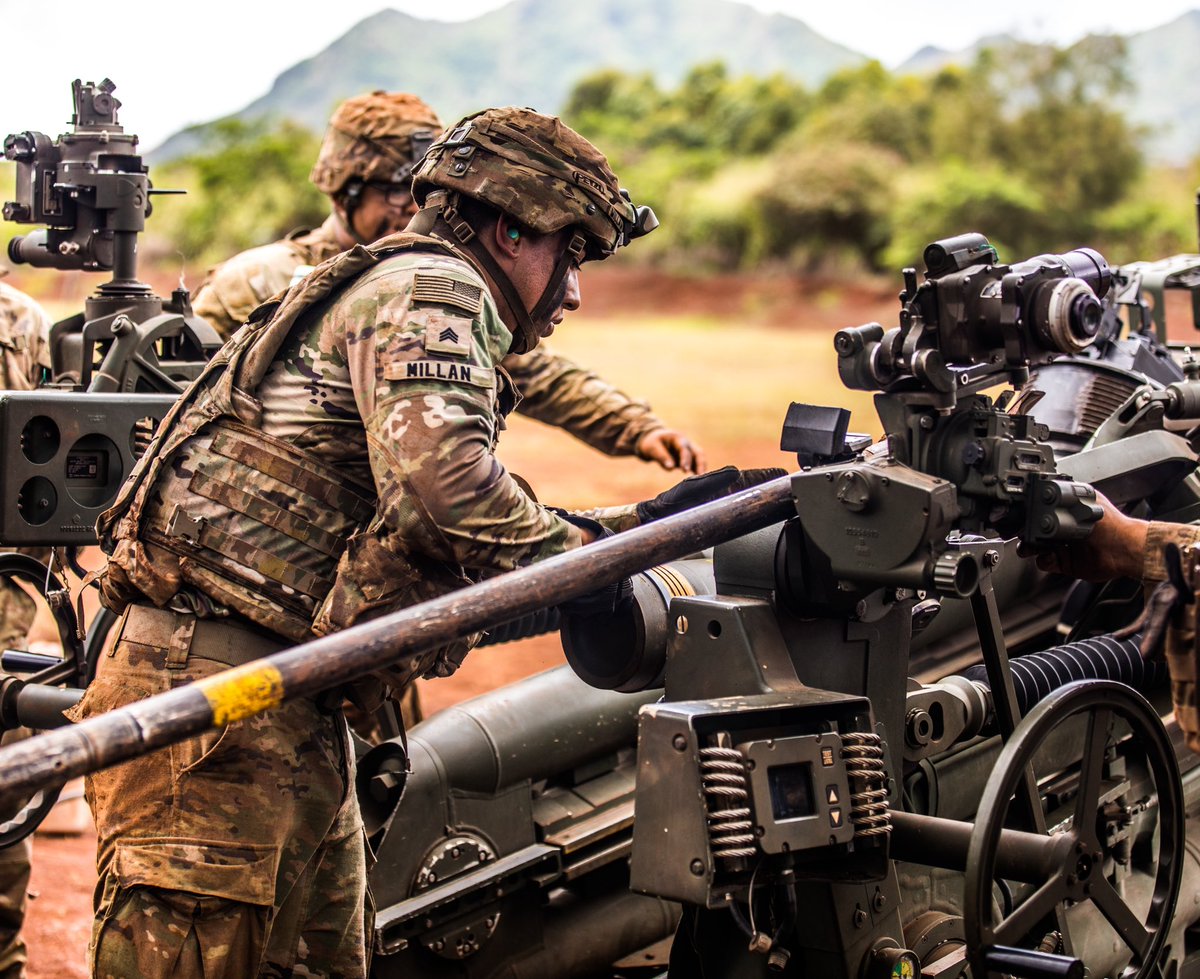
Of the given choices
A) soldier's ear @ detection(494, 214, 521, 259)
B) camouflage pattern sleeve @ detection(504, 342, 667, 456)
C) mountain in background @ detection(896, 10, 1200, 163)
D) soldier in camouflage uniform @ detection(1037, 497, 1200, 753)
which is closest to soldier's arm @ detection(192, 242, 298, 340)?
camouflage pattern sleeve @ detection(504, 342, 667, 456)

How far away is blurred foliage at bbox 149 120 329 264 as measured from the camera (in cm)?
2250

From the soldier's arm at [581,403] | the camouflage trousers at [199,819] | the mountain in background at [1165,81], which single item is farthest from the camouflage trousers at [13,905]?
the mountain in background at [1165,81]

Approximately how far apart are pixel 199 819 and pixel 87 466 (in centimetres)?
161

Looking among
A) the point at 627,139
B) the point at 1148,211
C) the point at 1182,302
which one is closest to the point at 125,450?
the point at 1182,302

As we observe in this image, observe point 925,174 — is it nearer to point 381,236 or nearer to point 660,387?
point 660,387

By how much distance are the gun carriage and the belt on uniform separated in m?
0.50

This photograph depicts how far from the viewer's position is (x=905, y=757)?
3.66 metres

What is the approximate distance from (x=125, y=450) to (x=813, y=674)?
211 cm

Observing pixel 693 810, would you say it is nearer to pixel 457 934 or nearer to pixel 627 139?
pixel 457 934

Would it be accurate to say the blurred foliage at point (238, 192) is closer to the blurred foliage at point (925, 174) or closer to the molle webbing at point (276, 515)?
the blurred foliage at point (925, 174)

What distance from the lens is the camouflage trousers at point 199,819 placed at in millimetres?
3213

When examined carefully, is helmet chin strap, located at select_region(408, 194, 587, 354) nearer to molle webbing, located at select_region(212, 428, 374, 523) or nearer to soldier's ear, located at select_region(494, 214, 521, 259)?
soldier's ear, located at select_region(494, 214, 521, 259)

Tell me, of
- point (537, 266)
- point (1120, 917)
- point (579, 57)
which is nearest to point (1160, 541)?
point (1120, 917)

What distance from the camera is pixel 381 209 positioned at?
5.99 m
